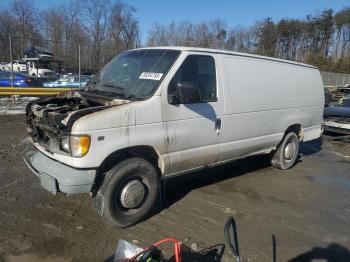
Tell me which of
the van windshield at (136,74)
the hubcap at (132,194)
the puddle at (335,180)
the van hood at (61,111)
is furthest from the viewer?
the puddle at (335,180)

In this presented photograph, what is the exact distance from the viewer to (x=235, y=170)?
697 centimetres

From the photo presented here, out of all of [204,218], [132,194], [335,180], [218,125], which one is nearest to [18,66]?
[218,125]

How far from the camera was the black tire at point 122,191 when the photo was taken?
398 centimetres

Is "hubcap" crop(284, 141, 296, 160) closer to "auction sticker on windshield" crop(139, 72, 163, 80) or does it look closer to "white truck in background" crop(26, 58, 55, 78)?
"auction sticker on windshield" crop(139, 72, 163, 80)

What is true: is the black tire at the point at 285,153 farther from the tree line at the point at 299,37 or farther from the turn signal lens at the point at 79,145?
the tree line at the point at 299,37

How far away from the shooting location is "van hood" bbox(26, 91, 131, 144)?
382 cm

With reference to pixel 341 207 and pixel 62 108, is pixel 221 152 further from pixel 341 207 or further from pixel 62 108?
pixel 62 108

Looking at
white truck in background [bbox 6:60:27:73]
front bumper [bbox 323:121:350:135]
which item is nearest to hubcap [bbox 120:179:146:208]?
front bumper [bbox 323:121:350:135]

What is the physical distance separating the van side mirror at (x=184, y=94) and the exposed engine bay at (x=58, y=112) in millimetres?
648

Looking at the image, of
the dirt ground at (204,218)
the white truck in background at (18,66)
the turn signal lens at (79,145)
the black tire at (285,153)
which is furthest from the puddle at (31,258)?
the white truck in background at (18,66)

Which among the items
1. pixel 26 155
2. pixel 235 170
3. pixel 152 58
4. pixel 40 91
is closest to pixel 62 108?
pixel 26 155

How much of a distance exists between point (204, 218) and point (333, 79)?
41.0m

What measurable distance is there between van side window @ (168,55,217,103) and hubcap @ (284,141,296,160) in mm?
2879

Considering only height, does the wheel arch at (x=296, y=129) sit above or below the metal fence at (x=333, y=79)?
below
